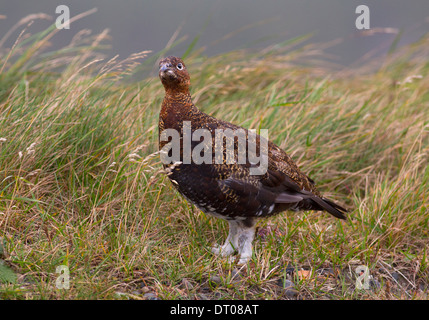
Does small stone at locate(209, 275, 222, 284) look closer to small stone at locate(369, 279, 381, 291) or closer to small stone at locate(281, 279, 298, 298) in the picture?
small stone at locate(281, 279, 298, 298)

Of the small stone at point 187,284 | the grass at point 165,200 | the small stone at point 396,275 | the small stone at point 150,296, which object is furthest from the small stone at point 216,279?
the small stone at point 396,275

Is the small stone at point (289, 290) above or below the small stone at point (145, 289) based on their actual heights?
below

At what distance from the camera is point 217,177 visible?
10.2ft

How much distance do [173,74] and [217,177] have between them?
667 millimetres

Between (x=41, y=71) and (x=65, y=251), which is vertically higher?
(x=41, y=71)

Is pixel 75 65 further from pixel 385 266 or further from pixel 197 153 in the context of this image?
pixel 385 266

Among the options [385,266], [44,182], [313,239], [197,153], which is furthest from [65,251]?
[385,266]

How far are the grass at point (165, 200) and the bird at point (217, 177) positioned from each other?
184 mm

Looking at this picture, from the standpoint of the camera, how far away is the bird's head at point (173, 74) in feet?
10.2

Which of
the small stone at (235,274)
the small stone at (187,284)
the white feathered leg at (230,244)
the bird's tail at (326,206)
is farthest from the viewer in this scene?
the bird's tail at (326,206)

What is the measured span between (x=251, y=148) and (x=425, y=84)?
3.35 m

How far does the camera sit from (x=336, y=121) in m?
4.64

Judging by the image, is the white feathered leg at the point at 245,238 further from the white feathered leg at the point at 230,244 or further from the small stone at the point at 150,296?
the small stone at the point at 150,296

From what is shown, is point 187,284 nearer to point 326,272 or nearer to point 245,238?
point 245,238
